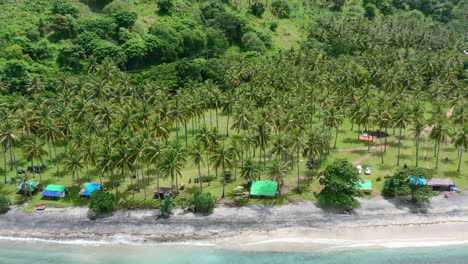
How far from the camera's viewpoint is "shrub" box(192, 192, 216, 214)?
86.8 meters

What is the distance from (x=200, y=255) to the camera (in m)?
77.9

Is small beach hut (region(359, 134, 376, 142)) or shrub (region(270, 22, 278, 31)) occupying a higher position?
shrub (region(270, 22, 278, 31))

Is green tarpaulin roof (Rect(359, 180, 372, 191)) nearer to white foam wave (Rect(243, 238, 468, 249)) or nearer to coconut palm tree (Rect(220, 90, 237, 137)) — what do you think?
white foam wave (Rect(243, 238, 468, 249))

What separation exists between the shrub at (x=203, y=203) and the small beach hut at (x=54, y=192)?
2789 centimetres

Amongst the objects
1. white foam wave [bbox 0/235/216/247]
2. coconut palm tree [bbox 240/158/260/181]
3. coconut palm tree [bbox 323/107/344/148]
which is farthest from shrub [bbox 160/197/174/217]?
coconut palm tree [bbox 323/107/344/148]

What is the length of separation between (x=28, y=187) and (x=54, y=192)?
17.1 feet

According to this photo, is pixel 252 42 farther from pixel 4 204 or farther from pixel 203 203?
pixel 4 204

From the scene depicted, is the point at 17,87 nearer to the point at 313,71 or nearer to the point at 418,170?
the point at 313,71

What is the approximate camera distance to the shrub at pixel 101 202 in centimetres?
8738

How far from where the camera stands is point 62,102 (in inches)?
4562

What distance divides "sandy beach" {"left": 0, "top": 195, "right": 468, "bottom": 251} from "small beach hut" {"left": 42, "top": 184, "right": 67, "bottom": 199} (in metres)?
4.08

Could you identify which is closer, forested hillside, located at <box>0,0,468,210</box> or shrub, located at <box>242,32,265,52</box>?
forested hillside, located at <box>0,0,468,210</box>

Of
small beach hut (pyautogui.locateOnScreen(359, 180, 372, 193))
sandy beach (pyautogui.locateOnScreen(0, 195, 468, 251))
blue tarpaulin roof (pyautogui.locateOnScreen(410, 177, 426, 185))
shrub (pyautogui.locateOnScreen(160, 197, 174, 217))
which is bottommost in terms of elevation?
sandy beach (pyautogui.locateOnScreen(0, 195, 468, 251))

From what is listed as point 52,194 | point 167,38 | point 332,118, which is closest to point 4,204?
point 52,194
